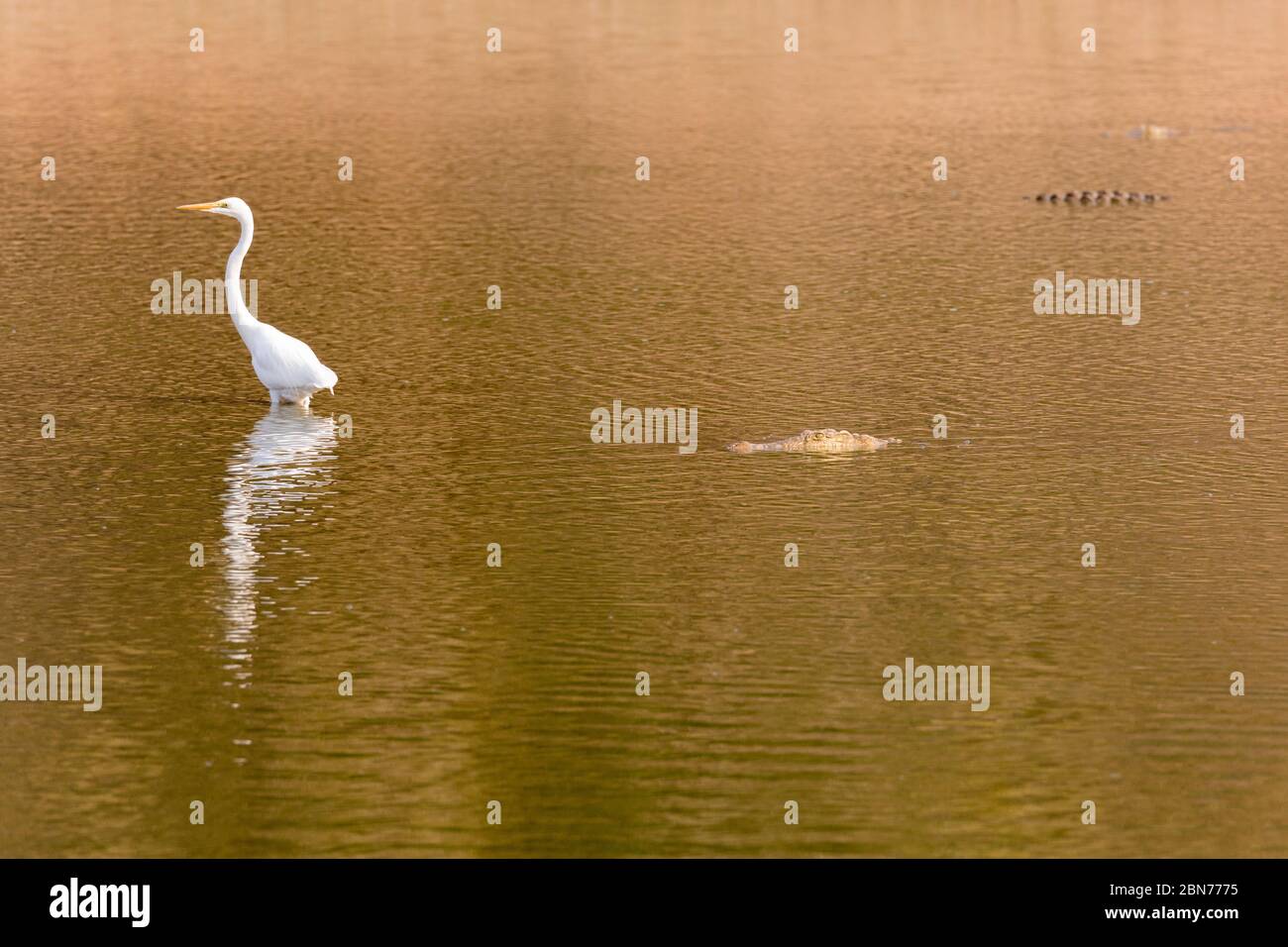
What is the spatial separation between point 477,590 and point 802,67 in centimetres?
3729

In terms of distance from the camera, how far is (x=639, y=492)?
20719 millimetres

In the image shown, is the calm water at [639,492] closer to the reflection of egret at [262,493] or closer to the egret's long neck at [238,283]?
the reflection of egret at [262,493]

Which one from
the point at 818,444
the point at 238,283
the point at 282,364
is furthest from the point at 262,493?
the point at 818,444

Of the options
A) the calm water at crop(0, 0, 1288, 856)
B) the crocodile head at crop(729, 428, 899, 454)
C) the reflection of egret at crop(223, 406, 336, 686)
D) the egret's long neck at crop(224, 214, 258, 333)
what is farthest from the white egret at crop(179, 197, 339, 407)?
the crocodile head at crop(729, 428, 899, 454)

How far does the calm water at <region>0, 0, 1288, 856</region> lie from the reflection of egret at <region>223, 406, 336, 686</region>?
0.25ft

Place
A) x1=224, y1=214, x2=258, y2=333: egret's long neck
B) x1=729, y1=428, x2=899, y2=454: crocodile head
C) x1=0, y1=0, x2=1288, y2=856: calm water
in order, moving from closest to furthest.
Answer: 1. x1=0, y1=0, x2=1288, y2=856: calm water
2. x1=729, y1=428, x2=899, y2=454: crocodile head
3. x1=224, y1=214, x2=258, y2=333: egret's long neck

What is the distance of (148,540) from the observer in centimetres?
1916

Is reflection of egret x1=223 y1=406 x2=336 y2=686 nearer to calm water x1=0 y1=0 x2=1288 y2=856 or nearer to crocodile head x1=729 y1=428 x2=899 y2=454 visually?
calm water x1=0 y1=0 x2=1288 y2=856

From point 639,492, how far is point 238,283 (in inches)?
267

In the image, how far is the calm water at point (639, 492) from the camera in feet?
45.7

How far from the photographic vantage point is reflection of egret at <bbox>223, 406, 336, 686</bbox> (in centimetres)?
1719

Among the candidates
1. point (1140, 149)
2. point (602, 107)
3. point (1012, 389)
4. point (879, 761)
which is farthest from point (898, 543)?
point (602, 107)

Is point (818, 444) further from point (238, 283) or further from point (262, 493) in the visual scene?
point (238, 283)

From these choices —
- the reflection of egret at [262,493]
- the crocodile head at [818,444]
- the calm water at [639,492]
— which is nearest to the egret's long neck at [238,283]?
the calm water at [639,492]
